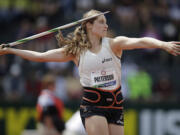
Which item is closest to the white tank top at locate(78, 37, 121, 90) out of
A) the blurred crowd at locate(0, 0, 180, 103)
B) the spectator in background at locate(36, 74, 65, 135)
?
the spectator in background at locate(36, 74, 65, 135)

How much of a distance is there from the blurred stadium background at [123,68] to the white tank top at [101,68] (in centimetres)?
631

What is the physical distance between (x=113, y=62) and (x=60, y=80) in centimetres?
711

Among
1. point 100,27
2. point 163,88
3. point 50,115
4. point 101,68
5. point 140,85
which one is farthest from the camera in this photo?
point 163,88

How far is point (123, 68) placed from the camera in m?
14.6

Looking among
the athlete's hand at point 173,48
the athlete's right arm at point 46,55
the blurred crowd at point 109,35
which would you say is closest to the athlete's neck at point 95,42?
the athlete's right arm at point 46,55

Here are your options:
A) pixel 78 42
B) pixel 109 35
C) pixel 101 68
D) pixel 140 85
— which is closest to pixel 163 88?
pixel 140 85

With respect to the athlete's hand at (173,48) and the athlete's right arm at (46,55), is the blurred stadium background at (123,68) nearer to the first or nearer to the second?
the athlete's right arm at (46,55)

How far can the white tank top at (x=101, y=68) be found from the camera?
7387 mm

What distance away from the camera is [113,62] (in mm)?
7418

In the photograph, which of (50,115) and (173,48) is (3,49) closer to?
(173,48)

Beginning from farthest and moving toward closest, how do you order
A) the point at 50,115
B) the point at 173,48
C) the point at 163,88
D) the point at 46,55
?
the point at 163,88 < the point at 50,115 < the point at 46,55 < the point at 173,48

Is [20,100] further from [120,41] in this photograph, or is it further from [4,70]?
[120,41]

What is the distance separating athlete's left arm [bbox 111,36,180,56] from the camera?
6699 millimetres

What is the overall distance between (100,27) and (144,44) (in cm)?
84
